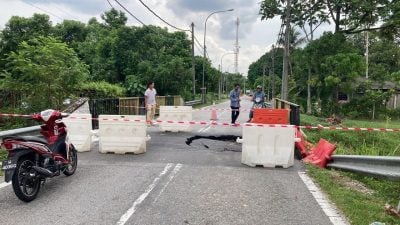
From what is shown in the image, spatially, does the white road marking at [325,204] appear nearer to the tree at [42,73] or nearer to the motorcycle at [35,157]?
the motorcycle at [35,157]

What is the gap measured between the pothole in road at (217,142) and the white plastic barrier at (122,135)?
6.64 ft

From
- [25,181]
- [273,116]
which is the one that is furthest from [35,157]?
[273,116]

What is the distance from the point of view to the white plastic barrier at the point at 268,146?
30.1 ft

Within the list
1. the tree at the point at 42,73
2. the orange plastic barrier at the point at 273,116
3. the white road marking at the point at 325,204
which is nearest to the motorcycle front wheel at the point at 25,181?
the white road marking at the point at 325,204

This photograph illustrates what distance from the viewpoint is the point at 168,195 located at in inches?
256

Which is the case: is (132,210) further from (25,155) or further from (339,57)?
(339,57)

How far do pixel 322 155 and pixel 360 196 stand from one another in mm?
3013

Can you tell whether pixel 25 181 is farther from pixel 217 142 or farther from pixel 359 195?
pixel 217 142

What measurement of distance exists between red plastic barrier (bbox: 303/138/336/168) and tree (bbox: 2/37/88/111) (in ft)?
34.5

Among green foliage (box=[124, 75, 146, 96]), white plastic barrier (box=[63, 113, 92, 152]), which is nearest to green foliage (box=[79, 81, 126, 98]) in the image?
green foliage (box=[124, 75, 146, 96])

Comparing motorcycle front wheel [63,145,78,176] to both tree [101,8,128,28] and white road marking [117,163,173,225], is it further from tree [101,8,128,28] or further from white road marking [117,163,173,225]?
tree [101,8,128,28]

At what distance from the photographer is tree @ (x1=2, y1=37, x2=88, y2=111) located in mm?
15852

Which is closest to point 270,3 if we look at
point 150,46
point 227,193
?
point 150,46

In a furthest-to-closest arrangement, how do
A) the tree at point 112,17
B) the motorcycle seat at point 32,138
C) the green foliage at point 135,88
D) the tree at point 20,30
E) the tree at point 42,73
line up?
1. the tree at point 112,17
2. the tree at point 20,30
3. the green foliage at point 135,88
4. the tree at point 42,73
5. the motorcycle seat at point 32,138
